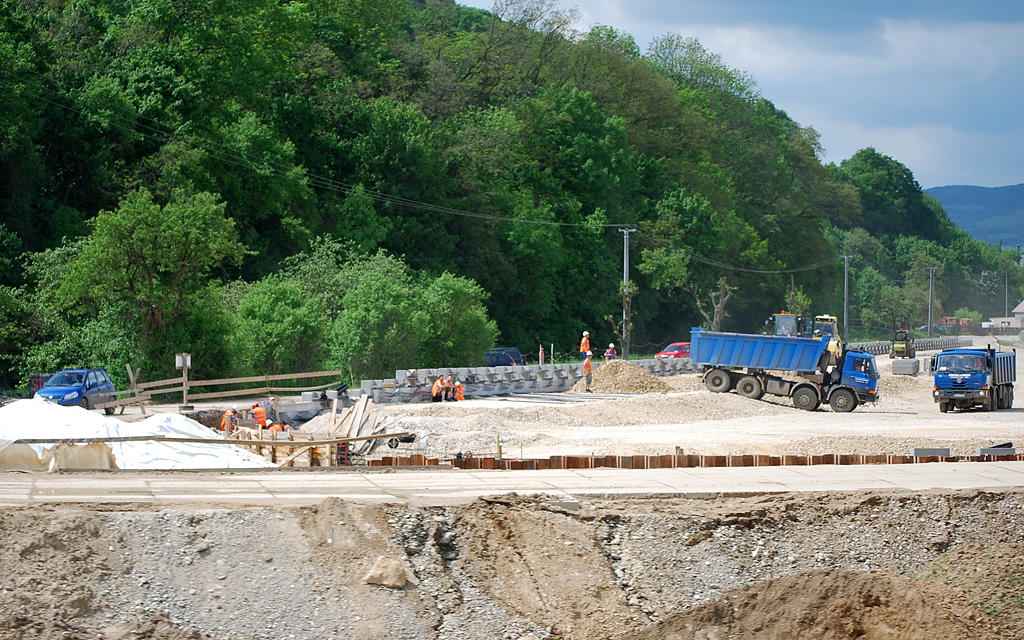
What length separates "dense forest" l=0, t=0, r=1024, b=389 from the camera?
36469mm

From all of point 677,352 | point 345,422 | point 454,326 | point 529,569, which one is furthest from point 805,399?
point 529,569

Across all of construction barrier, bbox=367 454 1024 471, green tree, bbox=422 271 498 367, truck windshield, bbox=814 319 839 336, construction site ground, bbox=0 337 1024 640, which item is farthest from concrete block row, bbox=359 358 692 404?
construction site ground, bbox=0 337 1024 640

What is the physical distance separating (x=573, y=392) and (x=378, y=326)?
821cm

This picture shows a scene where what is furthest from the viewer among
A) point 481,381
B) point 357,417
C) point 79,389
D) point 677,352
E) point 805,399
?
point 677,352

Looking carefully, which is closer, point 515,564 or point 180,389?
point 515,564

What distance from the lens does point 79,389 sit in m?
28.9

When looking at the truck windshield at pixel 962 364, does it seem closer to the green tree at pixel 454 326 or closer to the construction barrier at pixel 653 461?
the construction barrier at pixel 653 461

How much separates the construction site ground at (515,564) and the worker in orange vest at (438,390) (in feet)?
59.8

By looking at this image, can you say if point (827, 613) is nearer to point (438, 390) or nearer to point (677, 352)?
point (438, 390)

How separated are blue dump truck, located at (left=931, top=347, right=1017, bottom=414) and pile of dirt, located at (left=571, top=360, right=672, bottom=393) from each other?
10.2 meters

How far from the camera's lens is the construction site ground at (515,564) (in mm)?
9883

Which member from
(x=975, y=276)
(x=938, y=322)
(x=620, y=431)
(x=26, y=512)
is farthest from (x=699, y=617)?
(x=975, y=276)

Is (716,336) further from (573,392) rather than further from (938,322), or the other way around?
(938,322)

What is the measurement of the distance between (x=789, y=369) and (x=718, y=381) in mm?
2739
